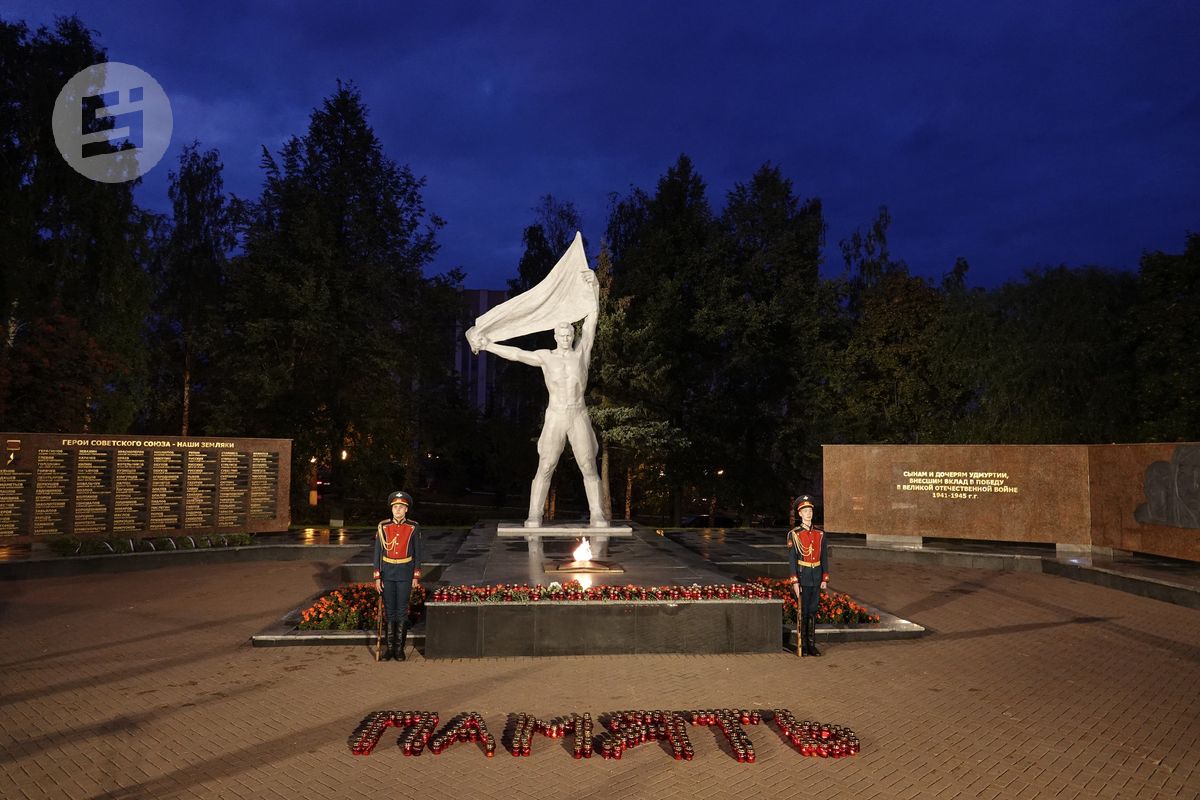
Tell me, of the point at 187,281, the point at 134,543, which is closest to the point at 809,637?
the point at 134,543

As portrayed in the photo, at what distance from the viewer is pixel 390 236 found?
27812 mm

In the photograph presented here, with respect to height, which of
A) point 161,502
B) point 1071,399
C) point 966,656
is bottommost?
point 966,656

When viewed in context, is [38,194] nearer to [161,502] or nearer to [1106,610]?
[161,502]

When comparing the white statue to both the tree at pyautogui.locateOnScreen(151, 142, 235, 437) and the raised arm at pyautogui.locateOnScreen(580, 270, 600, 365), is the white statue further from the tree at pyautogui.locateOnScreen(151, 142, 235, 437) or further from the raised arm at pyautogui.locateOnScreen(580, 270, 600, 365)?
the tree at pyautogui.locateOnScreen(151, 142, 235, 437)

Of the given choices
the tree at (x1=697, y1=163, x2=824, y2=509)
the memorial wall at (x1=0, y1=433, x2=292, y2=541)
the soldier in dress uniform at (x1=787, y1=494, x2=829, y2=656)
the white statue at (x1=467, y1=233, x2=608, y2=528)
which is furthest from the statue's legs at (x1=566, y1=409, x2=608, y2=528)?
the tree at (x1=697, y1=163, x2=824, y2=509)

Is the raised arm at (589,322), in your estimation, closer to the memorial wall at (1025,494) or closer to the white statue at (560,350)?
the white statue at (560,350)

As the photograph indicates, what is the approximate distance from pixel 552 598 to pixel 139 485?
1148 centimetres

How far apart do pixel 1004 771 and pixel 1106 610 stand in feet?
25.5

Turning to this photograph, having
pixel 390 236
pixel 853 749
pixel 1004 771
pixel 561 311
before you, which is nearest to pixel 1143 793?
pixel 1004 771

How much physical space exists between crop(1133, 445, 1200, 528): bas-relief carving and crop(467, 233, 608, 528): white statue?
10584 mm

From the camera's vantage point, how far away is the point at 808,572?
29.9 ft

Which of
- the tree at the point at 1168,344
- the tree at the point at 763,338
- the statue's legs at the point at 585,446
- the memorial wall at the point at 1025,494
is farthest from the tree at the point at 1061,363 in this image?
the statue's legs at the point at 585,446

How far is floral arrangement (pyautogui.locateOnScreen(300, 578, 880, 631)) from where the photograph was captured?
29.5ft

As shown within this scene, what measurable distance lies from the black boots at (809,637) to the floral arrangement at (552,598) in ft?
1.16
